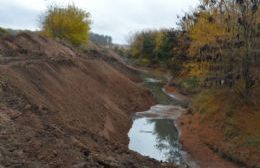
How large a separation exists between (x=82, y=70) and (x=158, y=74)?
46535 mm

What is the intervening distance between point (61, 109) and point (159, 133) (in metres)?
11.0

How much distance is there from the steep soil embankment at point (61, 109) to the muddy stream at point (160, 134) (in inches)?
44.5

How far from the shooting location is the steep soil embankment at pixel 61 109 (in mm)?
16281

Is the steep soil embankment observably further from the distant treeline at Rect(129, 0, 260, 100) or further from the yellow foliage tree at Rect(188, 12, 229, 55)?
the yellow foliage tree at Rect(188, 12, 229, 55)

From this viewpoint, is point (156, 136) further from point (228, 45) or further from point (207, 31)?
point (207, 31)

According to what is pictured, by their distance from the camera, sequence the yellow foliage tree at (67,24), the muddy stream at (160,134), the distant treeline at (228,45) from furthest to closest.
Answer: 1. the yellow foliage tree at (67,24)
2. the distant treeline at (228,45)
3. the muddy stream at (160,134)

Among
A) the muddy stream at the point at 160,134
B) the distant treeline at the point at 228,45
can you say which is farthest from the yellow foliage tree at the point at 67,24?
the distant treeline at the point at 228,45

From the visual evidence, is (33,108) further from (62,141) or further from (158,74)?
(158,74)

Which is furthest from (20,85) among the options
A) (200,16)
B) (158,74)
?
(158,74)

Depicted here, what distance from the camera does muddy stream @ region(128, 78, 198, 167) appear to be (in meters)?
30.2

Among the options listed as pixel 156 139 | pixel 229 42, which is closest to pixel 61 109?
pixel 156 139

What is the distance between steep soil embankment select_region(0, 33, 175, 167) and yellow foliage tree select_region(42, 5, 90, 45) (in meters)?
14.3

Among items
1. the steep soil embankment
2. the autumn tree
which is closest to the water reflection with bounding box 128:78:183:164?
the steep soil embankment

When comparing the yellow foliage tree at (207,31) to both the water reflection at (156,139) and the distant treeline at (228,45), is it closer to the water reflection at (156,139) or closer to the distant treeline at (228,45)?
the distant treeline at (228,45)
